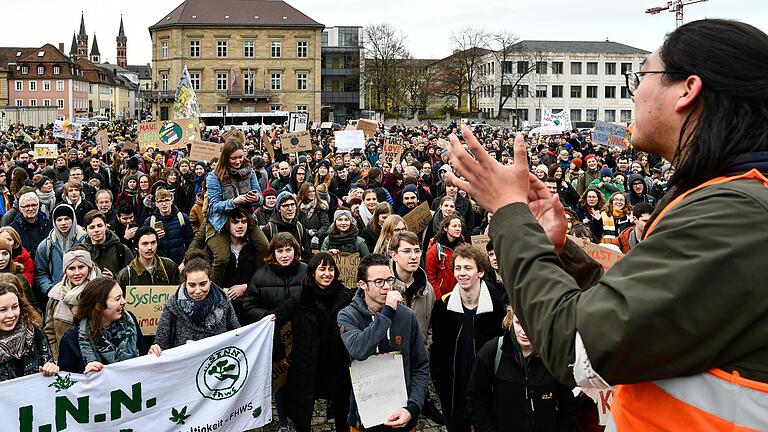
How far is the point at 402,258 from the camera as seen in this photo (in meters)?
6.32

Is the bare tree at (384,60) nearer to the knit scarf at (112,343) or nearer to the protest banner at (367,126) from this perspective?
the protest banner at (367,126)

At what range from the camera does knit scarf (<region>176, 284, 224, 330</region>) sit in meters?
5.59

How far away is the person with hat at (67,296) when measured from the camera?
5.74 meters

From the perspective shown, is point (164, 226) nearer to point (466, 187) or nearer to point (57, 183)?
point (57, 183)

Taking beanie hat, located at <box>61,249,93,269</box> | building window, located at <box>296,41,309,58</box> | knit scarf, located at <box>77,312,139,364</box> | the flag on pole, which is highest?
building window, located at <box>296,41,309,58</box>

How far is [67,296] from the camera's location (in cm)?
574

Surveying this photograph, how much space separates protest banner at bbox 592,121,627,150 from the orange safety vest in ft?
59.0

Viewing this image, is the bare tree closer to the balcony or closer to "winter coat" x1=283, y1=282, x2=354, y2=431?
the balcony

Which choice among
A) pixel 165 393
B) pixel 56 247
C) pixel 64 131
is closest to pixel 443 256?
pixel 165 393

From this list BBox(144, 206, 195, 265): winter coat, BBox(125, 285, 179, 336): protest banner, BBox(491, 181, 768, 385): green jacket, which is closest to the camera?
BBox(491, 181, 768, 385): green jacket

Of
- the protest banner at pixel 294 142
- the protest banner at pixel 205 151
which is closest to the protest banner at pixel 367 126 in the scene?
the protest banner at pixel 294 142

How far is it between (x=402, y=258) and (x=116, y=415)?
2683mm

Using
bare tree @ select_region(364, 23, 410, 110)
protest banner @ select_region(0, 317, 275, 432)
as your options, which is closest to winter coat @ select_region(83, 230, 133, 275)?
protest banner @ select_region(0, 317, 275, 432)

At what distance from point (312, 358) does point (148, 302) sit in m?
1.61
